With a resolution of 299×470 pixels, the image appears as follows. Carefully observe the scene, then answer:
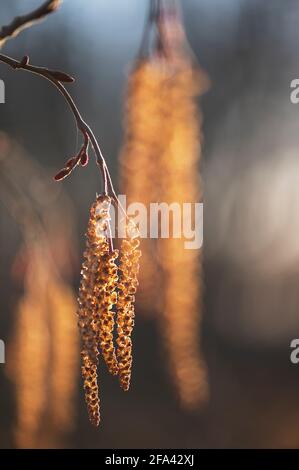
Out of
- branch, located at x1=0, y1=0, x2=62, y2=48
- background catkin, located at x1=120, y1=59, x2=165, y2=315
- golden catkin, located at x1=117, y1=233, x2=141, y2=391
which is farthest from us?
background catkin, located at x1=120, y1=59, x2=165, y2=315

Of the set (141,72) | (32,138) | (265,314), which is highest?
(141,72)

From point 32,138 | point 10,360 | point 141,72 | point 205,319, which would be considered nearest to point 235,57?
point 141,72

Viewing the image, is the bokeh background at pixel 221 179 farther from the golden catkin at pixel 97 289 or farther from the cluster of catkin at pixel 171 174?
the golden catkin at pixel 97 289

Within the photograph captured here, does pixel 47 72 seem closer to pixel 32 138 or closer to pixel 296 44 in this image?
pixel 32 138

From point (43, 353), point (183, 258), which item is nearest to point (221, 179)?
point (183, 258)

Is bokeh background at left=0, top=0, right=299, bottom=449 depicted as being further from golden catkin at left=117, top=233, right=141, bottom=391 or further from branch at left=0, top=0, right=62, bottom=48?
branch at left=0, top=0, right=62, bottom=48

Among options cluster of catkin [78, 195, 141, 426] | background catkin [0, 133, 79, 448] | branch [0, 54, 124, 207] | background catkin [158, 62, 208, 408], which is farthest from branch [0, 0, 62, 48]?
background catkin [0, 133, 79, 448]
